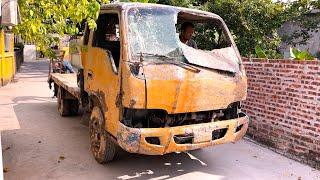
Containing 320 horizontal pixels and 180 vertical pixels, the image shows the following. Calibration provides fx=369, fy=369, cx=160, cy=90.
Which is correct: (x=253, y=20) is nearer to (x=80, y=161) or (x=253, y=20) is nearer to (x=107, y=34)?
(x=107, y=34)

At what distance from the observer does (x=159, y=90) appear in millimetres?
4582

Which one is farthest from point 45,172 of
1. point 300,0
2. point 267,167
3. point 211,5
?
point 300,0

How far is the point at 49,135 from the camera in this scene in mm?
7328

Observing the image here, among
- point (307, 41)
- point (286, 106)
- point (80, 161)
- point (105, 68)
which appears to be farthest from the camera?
point (307, 41)

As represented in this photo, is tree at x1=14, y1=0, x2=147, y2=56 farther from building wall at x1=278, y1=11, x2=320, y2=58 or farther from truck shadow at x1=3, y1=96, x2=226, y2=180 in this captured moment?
building wall at x1=278, y1=11, x2=320, y2=58

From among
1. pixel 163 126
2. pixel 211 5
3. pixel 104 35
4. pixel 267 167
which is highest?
pixel 211 5

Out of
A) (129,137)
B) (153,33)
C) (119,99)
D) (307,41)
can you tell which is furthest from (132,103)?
(307,41)

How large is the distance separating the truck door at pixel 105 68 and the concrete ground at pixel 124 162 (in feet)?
2.87

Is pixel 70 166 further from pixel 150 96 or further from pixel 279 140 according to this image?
pixel 279 140

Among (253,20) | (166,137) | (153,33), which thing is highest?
(253,20)

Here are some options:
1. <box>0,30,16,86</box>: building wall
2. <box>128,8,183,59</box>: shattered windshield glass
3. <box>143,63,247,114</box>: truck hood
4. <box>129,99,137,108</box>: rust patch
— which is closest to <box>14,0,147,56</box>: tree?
<box>128,8,183,59</box>: shattered windshield glass

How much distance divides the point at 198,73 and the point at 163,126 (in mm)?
832

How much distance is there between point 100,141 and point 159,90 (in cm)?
150

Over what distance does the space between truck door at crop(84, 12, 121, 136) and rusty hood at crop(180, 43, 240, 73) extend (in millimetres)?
1000
